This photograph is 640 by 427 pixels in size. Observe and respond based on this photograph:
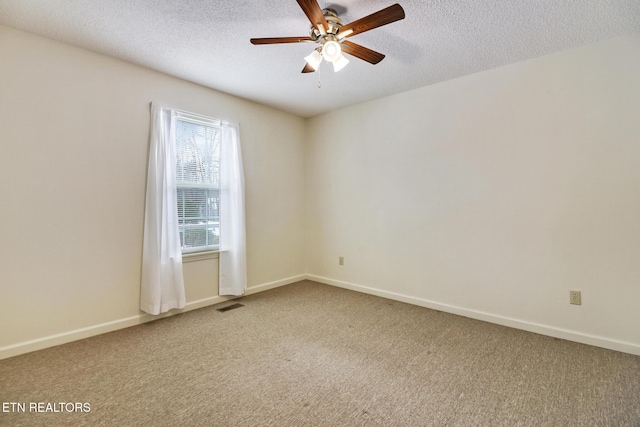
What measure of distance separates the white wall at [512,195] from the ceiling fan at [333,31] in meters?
1.45

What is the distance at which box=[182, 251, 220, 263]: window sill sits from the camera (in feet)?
10.7

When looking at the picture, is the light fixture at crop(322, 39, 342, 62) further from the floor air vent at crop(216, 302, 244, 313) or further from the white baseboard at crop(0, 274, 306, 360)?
the white baseboard at crop(0, 274, 306, 360)

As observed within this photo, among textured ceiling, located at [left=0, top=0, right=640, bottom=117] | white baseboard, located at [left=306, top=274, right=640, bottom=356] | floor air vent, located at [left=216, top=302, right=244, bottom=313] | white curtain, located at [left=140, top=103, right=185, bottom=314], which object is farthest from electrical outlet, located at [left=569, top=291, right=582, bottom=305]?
white curtain, located at [left=140, top=103, right=185, bottom=314]

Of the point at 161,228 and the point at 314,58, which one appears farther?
the point at 161,228

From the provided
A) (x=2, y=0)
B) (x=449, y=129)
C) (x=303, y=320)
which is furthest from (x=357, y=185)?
(x=2, y=0)

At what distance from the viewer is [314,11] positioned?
5.75 ft

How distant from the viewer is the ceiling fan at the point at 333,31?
1742 mm

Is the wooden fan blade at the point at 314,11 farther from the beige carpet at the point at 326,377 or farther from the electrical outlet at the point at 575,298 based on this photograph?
the electrical outlet at the point at 575,298

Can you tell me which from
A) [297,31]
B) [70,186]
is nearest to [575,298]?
[297,31]

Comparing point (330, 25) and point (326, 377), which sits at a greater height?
point (330, 25)

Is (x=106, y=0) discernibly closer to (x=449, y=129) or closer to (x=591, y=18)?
(x=449, y=129)

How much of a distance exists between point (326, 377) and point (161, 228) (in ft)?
6.86

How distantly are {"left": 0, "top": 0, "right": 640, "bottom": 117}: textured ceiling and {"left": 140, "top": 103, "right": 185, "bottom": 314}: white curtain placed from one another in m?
0.64

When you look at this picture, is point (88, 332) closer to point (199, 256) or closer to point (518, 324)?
point (199, 256)
